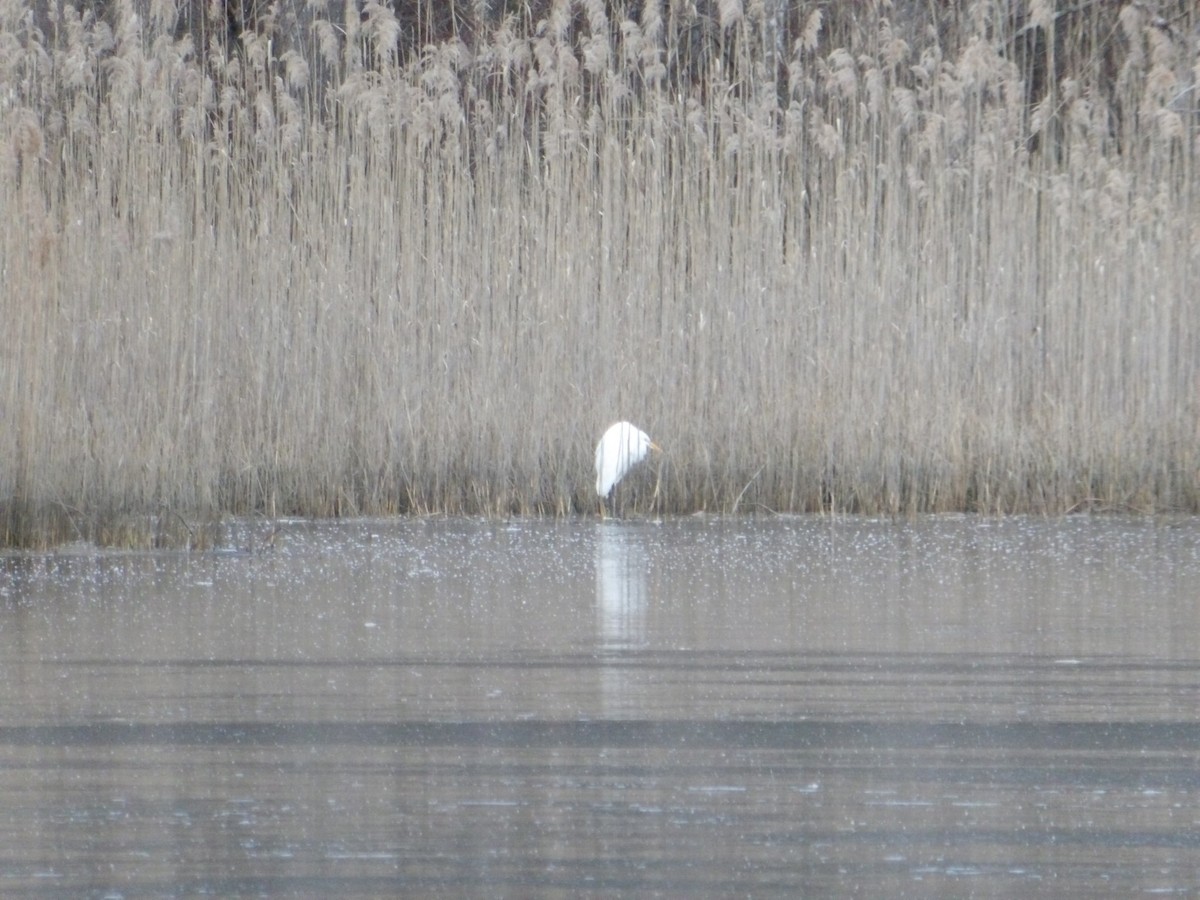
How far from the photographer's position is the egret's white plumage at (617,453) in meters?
7.30

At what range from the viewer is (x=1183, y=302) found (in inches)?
319

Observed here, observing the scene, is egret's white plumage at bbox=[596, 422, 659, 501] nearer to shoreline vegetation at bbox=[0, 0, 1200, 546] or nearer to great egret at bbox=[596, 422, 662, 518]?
great egret at bbox=[596, 422, 662, 518]

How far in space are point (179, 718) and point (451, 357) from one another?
4359 mm

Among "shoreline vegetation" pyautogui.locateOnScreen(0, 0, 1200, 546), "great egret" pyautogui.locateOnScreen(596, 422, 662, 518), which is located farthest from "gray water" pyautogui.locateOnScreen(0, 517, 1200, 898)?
"shoreline vegetation" pyautogui.locateOnScreen(0, 0, 1200, 546)

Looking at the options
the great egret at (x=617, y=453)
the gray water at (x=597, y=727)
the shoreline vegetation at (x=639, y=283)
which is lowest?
the gray water at (x=597, y=727)

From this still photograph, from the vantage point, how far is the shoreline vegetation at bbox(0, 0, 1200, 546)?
7637mm

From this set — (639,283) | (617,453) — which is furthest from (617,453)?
(639,283)

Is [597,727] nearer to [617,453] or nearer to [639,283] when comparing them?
[617,453]

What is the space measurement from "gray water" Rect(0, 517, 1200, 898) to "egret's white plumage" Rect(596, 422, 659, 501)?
1199 mm

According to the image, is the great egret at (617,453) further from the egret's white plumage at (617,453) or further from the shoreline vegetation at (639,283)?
the shoreline vegetation at (639,283)

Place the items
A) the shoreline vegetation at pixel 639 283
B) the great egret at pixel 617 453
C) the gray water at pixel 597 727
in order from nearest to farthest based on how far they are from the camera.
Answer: the gray water at pixel 597 727 → the great egret at pixel 617 453 → the shoreline vegetation at pixel 639 283

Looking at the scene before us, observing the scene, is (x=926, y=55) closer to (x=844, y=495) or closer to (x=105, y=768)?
(x=844, y=495)

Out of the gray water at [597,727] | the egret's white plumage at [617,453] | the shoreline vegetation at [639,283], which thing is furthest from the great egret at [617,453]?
the gray water at [597,727]

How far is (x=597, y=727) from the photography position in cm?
356
